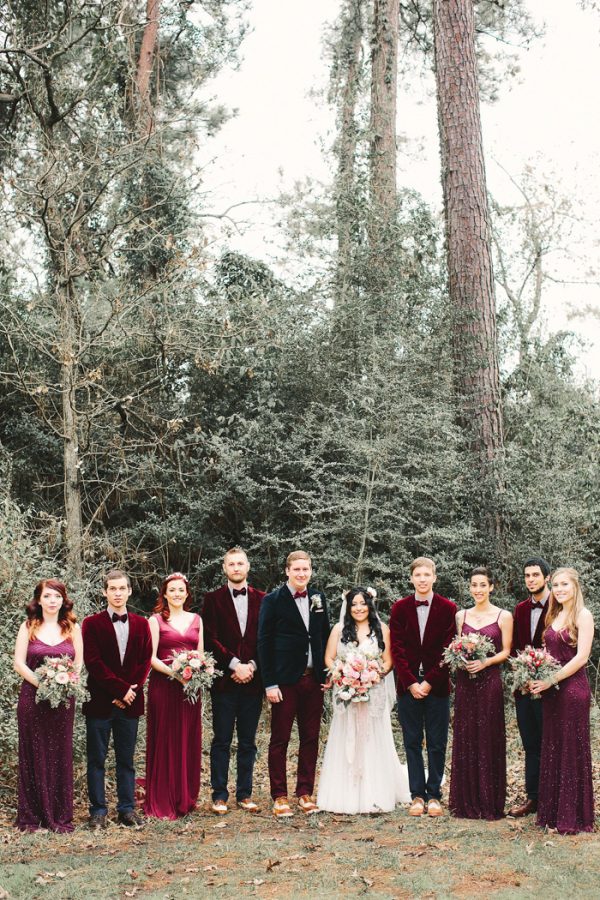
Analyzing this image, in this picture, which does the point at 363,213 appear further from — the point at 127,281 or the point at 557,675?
the point at 557,675

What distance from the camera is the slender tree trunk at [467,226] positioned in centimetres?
1324

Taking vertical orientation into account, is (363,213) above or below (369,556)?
above

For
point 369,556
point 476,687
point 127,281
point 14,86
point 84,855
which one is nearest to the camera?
point 84,855

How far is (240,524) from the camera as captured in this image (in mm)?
13344

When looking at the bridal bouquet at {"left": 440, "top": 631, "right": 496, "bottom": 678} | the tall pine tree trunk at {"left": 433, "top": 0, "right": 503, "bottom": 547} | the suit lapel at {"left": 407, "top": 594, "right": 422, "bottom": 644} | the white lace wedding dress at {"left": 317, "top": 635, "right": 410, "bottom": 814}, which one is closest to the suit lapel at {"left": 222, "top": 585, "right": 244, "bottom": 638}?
the white lace wedding dress at {"left": 317, "top": 635, "right": 410, "bottom": 814}

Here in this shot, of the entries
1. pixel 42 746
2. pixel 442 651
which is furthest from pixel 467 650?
pixel 42 746

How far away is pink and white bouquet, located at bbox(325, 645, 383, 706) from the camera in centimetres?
762

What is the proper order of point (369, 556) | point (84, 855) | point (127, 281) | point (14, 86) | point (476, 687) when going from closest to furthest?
point (84, 855) → point (476, 687) → point (369, 556) → point (127, 281) → point (14, 86)

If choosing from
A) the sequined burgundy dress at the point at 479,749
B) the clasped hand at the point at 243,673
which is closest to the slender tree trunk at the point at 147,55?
the clasped hand at the point at 243,673

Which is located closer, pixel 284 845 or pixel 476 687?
pixel 284 845

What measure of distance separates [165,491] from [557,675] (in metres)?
7.58

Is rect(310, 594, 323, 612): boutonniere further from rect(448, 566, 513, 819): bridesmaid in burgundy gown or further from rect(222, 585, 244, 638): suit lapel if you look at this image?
rect(448, 566, 513, 819): bridesmaid in burgundy gown

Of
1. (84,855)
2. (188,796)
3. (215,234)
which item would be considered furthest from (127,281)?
(84,855)

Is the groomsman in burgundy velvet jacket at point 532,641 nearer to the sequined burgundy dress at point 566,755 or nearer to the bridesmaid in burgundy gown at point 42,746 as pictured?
the sequined burgundy dress at point 566,755
